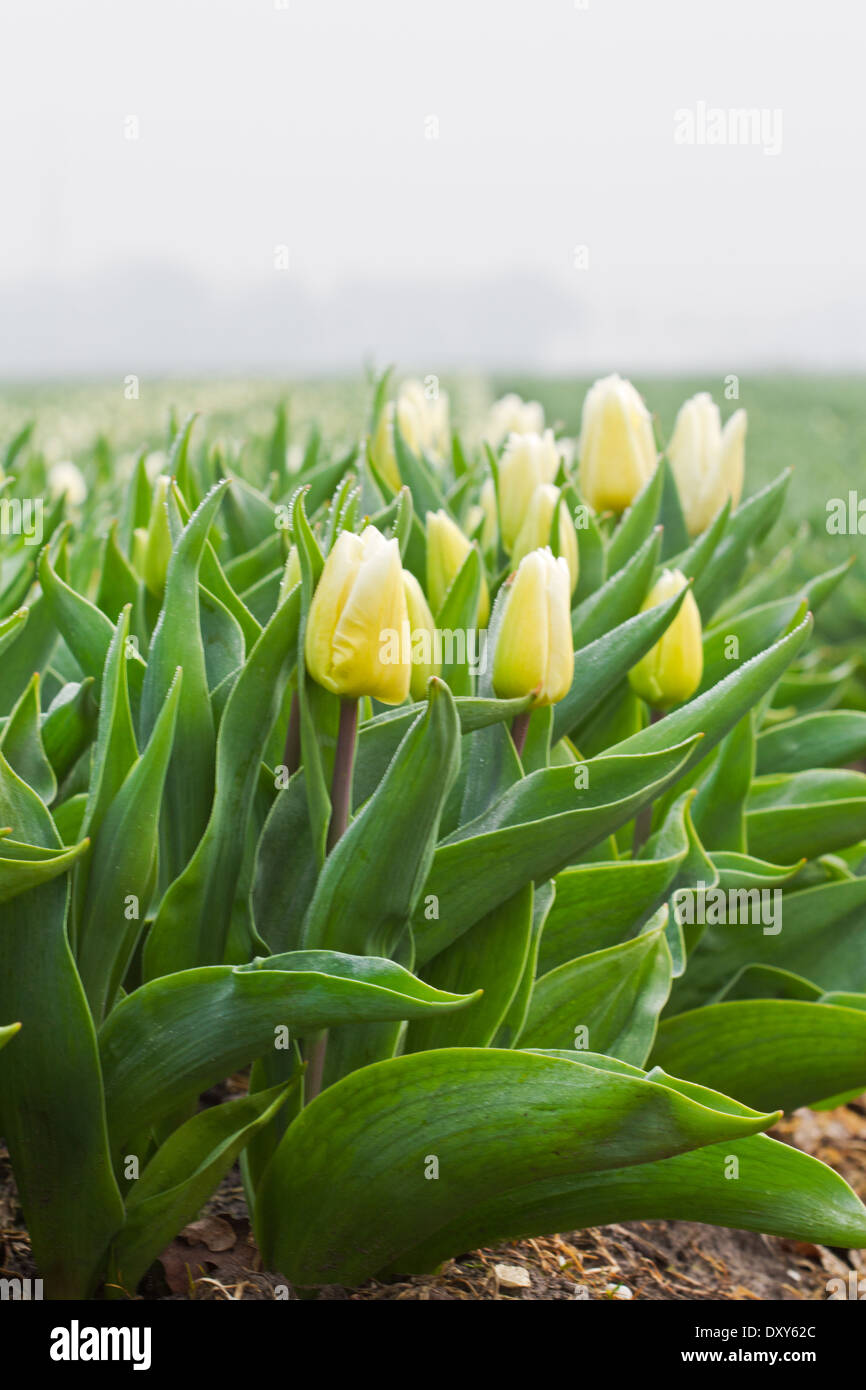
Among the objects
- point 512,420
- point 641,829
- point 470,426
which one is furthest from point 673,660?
point 470,426

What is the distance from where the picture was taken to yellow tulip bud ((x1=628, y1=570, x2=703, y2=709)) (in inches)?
61.7

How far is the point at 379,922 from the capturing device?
1.20m

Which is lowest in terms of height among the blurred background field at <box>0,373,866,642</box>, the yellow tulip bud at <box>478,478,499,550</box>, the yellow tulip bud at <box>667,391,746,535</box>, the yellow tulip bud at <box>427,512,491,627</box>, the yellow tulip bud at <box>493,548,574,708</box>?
the yellow tulip bud at <box>493,548,574,708</box>

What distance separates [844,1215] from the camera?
3.90ft

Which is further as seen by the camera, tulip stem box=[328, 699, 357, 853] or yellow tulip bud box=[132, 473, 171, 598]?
yellow tulip bud box=[132, 473, 171, 598]

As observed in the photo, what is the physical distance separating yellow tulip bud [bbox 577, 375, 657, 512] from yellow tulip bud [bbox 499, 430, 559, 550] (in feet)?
0.38

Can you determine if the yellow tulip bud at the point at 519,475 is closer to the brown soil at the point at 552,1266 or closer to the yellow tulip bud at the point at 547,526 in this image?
the yellow tulip bud at the point at 547,526

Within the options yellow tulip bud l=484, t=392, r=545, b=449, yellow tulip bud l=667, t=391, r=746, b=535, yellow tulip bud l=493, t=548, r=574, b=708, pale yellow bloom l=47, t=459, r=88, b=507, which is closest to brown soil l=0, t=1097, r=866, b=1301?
yellow tulip bud l=493, t=548, r=574, b=708

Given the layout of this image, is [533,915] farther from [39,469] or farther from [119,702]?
[39,469]

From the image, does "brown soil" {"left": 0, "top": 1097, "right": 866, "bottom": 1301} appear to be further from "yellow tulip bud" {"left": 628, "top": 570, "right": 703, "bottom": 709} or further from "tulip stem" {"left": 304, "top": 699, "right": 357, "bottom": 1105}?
"yellow tulip bud" {"left": 628, "top": 570, "right": 703, "bottom": 709}

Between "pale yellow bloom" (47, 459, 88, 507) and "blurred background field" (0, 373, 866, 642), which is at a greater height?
"blurred background field" (0, 373, 866, 642)

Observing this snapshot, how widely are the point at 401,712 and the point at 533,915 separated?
264 millimetres

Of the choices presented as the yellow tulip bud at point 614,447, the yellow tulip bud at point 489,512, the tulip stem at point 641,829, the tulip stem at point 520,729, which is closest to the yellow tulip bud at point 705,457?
the yellow tulip bud at point 614,447

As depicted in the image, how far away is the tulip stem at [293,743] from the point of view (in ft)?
4.23
